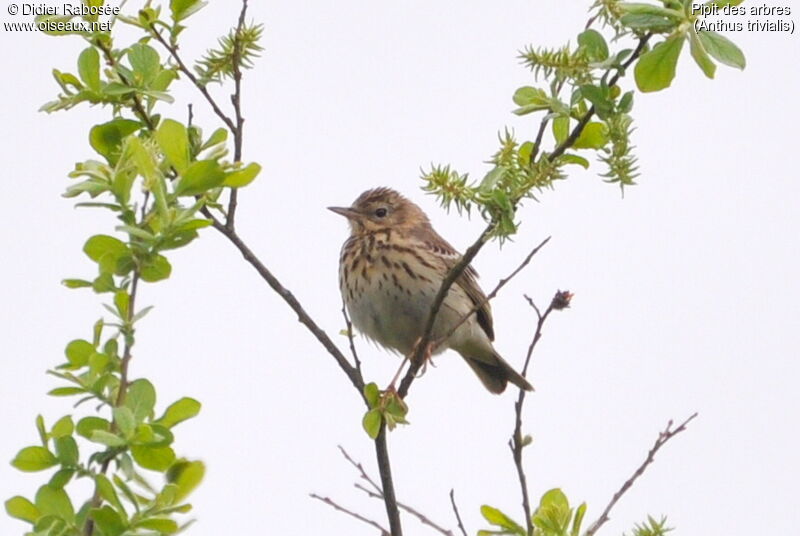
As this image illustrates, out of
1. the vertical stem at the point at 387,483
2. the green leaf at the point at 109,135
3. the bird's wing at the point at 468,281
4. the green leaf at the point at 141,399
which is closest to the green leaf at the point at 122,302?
the green leaf at the point at 141,399

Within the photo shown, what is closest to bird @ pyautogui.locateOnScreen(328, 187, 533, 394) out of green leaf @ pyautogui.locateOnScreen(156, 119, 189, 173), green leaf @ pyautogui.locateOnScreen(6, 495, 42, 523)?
green leaf @ pyautogui.locateOnScreen(156, 119, 189, 173)

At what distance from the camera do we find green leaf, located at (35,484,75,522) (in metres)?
2.21

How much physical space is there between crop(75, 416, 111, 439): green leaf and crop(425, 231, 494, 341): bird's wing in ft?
20.2

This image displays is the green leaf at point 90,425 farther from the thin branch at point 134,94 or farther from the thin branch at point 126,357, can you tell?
the thin branch at point 134,94

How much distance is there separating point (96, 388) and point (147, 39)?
1.97 metres

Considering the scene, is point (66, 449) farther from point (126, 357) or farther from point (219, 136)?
point (219, 136)

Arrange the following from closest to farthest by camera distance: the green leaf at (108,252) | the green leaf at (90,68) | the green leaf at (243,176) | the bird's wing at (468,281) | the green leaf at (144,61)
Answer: the green leaf at (108,252)
the green leaf at (243,176)
the green leaf at (90,68)
the green leaf at (144,61)
the bird's wing at (468,281)

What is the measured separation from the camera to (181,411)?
2.44 metres

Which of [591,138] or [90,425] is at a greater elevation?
[591,138]

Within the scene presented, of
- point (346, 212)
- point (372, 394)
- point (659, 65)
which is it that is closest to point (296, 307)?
point (372, 394)

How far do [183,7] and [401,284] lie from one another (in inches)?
170

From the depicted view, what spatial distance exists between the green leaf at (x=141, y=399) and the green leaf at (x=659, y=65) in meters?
1.63

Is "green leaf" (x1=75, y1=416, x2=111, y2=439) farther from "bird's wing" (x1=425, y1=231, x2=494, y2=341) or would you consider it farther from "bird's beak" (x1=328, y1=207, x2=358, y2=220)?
"bird's beak" (x1=328, y1=207, x2=358, y2=220)

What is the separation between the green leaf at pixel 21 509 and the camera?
2283 mm
